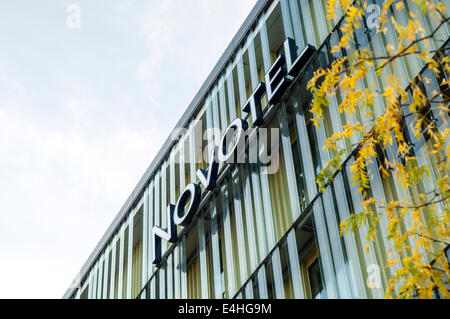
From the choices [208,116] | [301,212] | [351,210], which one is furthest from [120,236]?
[351,210]

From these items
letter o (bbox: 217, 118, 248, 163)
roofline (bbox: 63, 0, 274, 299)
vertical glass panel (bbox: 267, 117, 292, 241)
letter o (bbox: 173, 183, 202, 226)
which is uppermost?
roofline (bbox: 63, 0, 274, 299)

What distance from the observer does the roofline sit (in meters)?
19.3

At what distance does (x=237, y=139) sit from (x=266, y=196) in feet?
6.51

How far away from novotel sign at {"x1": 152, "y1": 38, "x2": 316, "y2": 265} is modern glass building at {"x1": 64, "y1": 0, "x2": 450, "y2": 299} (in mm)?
96

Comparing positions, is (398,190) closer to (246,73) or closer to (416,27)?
(416,27)

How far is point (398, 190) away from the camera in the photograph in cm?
1163

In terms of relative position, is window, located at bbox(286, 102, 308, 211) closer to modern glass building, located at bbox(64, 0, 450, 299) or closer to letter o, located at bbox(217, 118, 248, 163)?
modern glass building, located at bbox(64, 0, 450, 299)

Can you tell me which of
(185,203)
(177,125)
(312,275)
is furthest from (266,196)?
(177,125)

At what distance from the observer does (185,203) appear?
19812 mm

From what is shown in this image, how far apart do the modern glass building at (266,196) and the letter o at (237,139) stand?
0.37 m

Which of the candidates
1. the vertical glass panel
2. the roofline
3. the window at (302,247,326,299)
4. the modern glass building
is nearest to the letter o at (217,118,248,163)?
the modern glass building

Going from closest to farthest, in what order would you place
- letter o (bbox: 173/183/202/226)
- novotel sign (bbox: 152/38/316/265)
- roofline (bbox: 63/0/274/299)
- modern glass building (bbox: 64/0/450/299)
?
modern glass building (bbox: 64/0/450/299) < novotel sign (bbox: 152/38/316/265) < letter o (bbox: 173/183/202/226) < roofline (bbox: 63/0/274/299)

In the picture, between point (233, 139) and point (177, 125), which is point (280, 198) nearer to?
point (233, 139)
